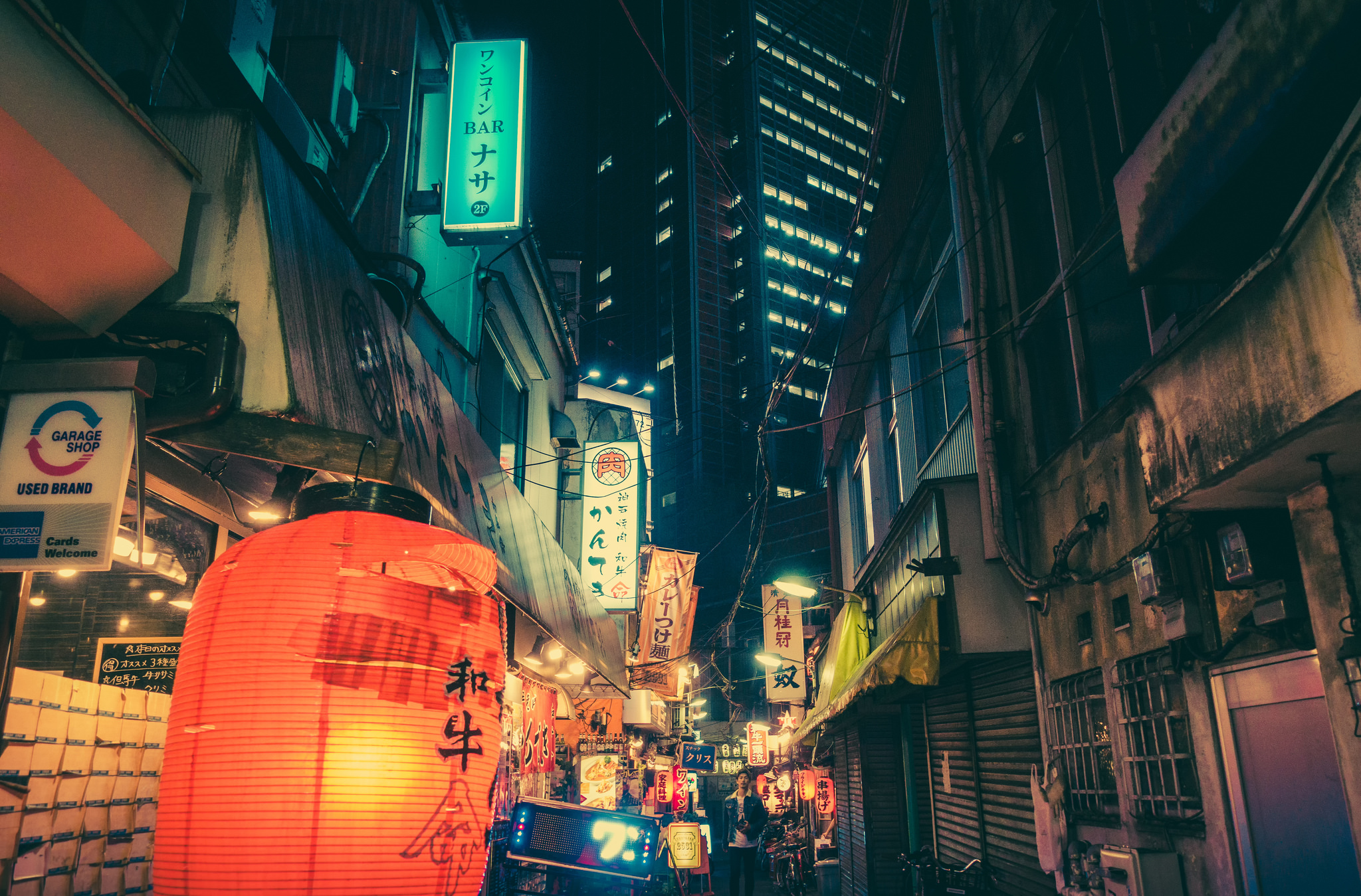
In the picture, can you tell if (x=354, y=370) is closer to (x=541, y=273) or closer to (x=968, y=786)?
(x=968, y=786)

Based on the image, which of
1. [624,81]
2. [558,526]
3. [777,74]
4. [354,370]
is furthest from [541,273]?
[624,81]

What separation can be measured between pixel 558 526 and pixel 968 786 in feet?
40.6

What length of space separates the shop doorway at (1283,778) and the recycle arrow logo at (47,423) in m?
7.43

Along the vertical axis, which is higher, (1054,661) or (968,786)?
(1054,661)

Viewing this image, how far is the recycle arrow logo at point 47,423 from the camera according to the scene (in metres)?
4.41

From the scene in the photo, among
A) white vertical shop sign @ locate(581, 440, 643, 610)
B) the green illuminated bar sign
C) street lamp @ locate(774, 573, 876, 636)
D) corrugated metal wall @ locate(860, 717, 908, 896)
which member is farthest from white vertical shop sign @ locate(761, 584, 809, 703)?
the green illuminated bar sign

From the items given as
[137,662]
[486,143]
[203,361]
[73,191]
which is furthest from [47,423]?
[486,143]

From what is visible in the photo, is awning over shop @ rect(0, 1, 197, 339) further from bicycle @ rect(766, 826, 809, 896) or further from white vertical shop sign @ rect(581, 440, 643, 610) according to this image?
bicycle @ rect(766, 826, 809, 896)

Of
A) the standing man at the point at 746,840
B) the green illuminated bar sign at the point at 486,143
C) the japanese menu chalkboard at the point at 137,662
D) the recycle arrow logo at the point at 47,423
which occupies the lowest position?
the standing man at the point at 746,840

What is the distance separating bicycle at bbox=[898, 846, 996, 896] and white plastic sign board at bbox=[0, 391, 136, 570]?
9.41 m

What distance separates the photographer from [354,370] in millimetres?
5773

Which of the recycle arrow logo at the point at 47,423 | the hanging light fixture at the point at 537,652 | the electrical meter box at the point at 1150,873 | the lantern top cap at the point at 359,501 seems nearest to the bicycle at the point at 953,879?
the electrical meter box at the point at 1150,873

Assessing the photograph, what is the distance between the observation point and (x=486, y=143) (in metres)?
10.6

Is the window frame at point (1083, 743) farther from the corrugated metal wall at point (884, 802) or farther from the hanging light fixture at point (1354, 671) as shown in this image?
the corrugated metal wall at point (884, 802)
